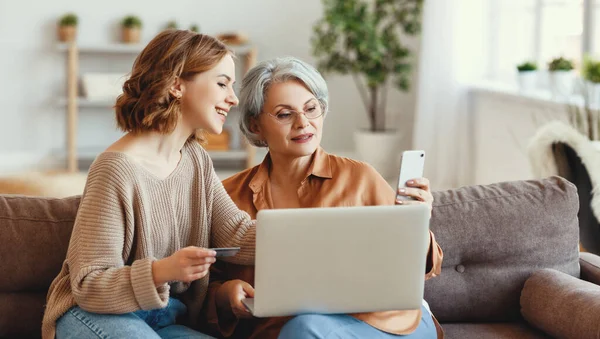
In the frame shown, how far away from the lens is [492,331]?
225 cm

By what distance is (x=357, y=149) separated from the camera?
6637 mm

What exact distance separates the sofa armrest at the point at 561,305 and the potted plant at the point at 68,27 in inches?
195

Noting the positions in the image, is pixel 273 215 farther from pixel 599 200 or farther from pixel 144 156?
pixel 599 200

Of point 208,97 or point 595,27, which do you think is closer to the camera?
point 208,97

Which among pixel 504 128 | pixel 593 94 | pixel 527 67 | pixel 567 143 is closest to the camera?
pixel 567 143

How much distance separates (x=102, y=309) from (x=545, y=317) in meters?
1.12

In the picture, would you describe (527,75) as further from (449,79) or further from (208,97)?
(208,97)

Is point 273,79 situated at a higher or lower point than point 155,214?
higher

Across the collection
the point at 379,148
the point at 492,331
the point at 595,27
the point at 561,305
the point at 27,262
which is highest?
the point at 595,27

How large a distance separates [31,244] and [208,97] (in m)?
0.61

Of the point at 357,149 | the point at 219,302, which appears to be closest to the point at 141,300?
the point at 219,302

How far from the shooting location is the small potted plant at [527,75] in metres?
4.88

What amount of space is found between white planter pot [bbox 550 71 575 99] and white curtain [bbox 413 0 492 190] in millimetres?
1472

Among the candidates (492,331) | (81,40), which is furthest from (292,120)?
(81,40)
